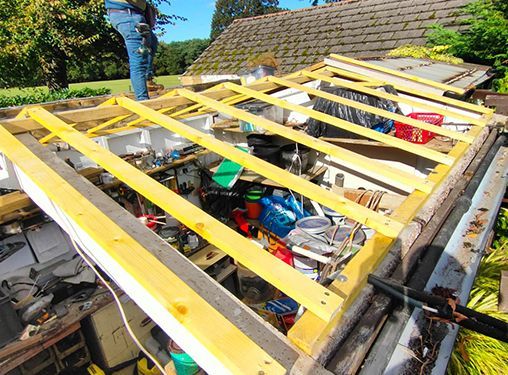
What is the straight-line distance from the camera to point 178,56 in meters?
48.4

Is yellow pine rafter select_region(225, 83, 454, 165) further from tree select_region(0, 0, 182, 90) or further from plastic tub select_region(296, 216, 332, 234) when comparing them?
tree select_region(0, 0, 182, 90)

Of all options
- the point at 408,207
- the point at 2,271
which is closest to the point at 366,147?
the point at 408,207

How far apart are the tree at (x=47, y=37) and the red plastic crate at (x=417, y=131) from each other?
15.2 m

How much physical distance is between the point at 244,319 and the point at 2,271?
3.30 metres

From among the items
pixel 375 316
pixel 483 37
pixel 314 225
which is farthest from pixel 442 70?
pixel 375 316

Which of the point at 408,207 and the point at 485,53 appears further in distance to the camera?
the point at 485,53

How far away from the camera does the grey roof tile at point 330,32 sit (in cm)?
697

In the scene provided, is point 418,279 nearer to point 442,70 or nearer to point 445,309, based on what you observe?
point 445,309

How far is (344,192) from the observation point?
4508 mm

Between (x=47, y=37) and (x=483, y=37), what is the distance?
1655 cm

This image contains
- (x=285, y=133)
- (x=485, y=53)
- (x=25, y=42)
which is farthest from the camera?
(x=25, y=42)

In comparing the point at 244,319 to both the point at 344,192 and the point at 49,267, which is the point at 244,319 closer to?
the point at 49,267

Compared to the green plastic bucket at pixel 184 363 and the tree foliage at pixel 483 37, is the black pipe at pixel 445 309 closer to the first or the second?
the green plastic bucket at pixel 184 363

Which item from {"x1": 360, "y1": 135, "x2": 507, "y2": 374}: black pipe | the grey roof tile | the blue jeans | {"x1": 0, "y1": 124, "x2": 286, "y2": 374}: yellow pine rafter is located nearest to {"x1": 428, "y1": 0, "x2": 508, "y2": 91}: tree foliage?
the grey roof tile
